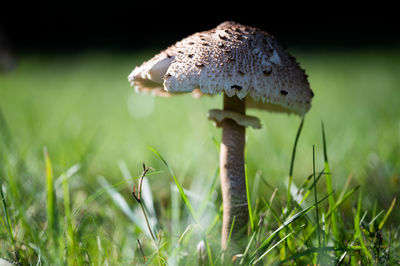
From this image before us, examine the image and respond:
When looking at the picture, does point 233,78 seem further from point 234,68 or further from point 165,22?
point 165,22

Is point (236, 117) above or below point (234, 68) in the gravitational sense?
below

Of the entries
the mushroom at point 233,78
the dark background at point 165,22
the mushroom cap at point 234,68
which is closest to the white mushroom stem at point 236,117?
the mushroom at point 233,78

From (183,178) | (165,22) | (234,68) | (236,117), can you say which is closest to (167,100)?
(183,178)

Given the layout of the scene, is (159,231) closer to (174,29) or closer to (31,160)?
(31,160)

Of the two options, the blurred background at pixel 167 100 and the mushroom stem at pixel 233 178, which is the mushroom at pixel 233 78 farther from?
the blurred background at pixel 167 100

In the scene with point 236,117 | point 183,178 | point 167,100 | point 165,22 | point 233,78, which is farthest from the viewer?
point 165,22

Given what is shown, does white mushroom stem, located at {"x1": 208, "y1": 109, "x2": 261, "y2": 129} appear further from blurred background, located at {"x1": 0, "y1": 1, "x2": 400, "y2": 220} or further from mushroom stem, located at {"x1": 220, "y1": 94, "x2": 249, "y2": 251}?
blurred background, located at {"x1": 0, "y1": 1, "x2": 400, "y2": 220}
